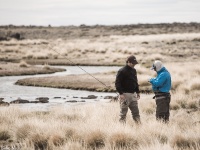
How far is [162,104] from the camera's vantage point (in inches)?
433

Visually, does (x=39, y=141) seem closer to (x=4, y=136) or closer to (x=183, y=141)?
(x=4, y=136)

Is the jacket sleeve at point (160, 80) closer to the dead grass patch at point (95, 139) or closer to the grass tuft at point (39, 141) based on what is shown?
the dead grass patch at point (95, 139)

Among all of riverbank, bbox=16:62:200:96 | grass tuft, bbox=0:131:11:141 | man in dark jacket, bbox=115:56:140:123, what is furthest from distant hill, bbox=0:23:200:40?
man in dark jacket, bbox=115:56:140:123

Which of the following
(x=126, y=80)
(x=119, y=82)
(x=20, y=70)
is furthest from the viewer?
(x=20, y=70)

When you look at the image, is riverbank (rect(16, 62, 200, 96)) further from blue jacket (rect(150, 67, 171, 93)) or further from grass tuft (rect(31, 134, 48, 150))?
grass tuft (rect(31, 134, 48, 150))

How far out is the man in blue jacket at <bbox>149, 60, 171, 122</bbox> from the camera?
34.9 feet

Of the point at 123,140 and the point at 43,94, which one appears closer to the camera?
the point at 123,140

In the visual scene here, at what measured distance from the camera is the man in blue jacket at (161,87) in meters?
A: 10.6

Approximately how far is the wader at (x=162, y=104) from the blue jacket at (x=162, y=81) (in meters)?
0.15

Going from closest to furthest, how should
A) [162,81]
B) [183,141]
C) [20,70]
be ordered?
[183,141] → [162,81] → [20,70]

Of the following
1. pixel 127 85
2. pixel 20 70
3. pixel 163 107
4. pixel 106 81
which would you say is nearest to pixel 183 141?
pixel 163 107

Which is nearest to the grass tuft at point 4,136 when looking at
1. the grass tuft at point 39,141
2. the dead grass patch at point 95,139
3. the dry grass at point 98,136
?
the dry grass at point 98,136

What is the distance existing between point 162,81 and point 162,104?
29.3 inches

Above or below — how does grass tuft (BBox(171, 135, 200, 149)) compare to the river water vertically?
above
